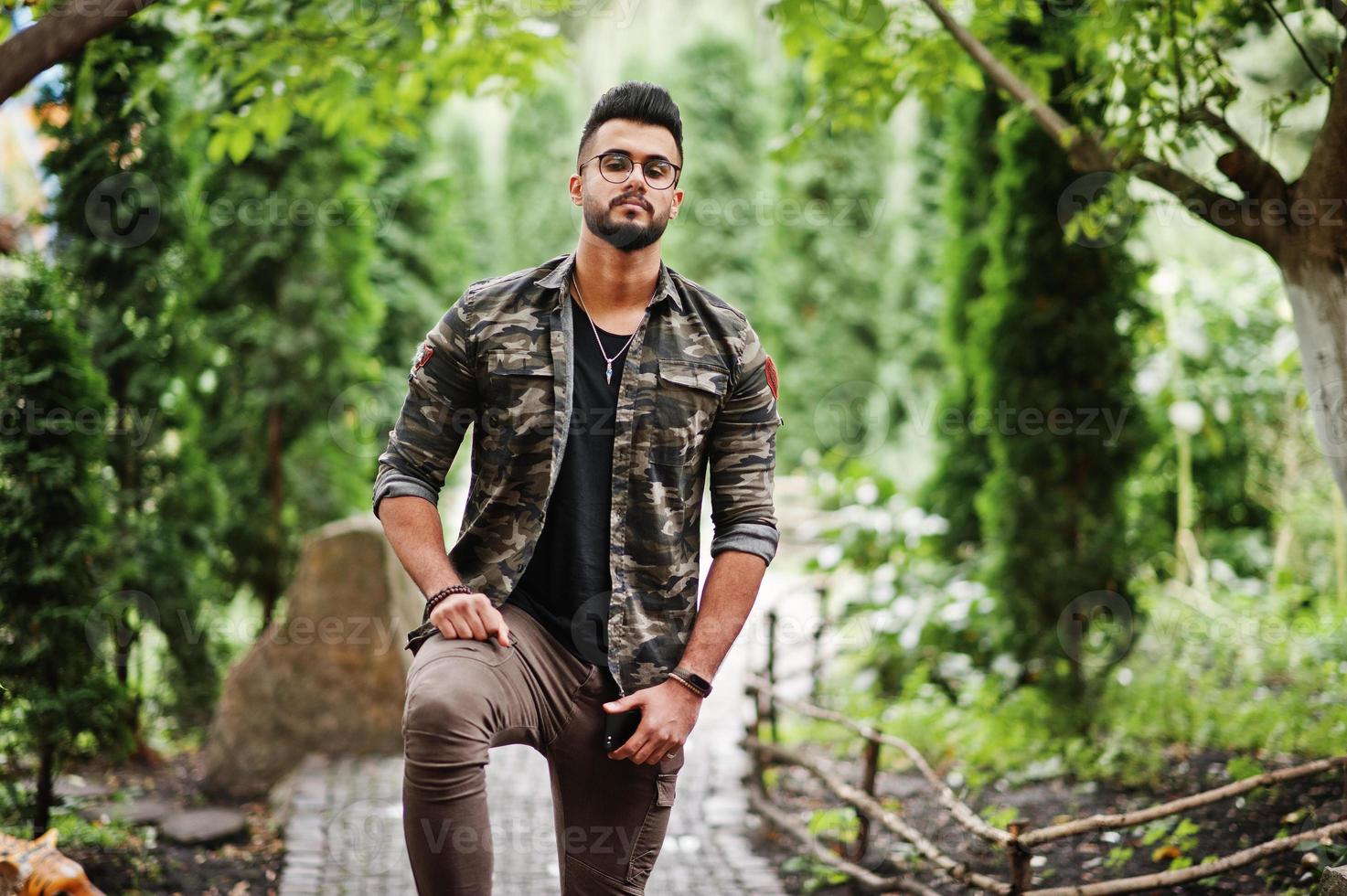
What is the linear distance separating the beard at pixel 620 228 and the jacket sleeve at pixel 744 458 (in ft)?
1.10

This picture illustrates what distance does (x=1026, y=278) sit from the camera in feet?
19.7

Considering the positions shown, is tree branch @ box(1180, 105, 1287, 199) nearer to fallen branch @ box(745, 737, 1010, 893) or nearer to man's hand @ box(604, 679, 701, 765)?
fallen branch @ box(745, 737, 1010, 893)

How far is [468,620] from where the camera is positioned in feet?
7.81

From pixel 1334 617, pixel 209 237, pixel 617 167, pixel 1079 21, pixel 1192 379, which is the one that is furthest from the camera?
pixel 1192 379

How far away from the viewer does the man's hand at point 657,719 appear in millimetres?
2484

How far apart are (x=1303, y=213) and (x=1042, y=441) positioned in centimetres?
241

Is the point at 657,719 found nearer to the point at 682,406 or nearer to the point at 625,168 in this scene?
the point at 682,406

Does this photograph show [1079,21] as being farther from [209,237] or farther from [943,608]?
[209,237]

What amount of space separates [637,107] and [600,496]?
2.96ft

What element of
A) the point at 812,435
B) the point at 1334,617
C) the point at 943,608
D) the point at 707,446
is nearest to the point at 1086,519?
the point at 943,608

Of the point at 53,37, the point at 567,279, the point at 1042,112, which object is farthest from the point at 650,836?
the point at 1042,112

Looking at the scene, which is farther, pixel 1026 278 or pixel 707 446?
pixel 1026 278

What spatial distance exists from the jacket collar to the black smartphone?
95 centimetres

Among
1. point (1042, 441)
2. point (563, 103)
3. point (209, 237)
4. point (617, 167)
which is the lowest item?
point (1042, 441)
